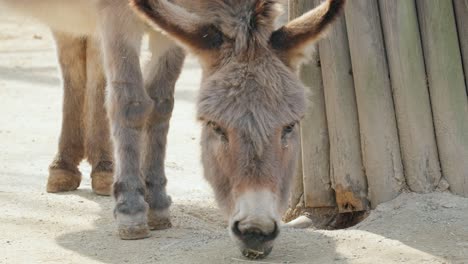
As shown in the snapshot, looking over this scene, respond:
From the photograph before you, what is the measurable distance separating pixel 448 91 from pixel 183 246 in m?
2.06

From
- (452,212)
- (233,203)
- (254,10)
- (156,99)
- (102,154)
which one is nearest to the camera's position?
(233,203)

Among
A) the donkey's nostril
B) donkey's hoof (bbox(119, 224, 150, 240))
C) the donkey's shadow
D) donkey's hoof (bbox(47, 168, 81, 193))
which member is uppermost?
donkey's hoof (bbox(47, 168, 81, 193))

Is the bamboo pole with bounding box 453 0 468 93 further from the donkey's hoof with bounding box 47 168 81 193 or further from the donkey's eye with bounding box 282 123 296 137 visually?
the donkey's hoof with bounding box 47 168 81 193

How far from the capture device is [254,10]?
5379 millimetres

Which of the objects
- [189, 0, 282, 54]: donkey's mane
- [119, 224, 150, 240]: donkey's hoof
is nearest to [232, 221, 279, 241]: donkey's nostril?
[189, 0, 282, 54]: donkey's mane

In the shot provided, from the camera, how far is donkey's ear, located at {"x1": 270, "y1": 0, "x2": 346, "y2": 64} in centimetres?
518

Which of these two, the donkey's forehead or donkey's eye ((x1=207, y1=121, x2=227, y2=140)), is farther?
donkey's eye ((x1=207, y1=121, x2=227, y2=140))

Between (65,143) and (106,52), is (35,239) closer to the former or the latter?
(106,52)

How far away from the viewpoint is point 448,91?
6109mm

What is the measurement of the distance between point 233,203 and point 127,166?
135 centimetres

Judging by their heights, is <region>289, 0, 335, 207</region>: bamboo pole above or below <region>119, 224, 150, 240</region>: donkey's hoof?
above

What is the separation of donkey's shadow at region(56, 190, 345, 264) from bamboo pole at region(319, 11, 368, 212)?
68 cm

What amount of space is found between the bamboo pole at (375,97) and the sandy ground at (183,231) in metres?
0.17

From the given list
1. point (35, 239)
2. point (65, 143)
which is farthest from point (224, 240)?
point (65, 143)
